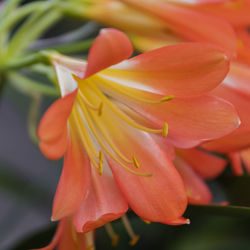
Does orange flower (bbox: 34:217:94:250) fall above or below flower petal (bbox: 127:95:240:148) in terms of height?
below

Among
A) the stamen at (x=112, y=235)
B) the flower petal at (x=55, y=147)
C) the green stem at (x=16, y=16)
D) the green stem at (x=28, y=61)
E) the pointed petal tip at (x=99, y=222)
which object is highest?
the green stem at (x=16, y=16)

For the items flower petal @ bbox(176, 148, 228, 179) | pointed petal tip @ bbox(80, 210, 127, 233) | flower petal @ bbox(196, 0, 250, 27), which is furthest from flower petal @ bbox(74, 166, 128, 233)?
flower petal @ bbox(196, 0, 250, 27)

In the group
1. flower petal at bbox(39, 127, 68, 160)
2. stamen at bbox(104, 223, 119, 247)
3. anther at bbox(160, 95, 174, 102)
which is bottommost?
stamen at bbox(104, 223, 119, 247)

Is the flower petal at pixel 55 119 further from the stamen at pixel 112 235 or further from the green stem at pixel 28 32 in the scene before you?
the green stem at pixel 28 32

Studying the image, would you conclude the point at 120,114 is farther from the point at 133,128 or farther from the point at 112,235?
the point at 112,235

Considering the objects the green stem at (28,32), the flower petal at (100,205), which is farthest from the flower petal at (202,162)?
the green stem at (28,32)

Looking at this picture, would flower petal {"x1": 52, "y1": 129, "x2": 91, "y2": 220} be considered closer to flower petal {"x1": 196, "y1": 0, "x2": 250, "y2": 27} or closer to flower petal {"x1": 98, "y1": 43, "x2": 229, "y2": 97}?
flower petal {"x1": 98, "y1": 43, "x2": 229, "y2": 97}
